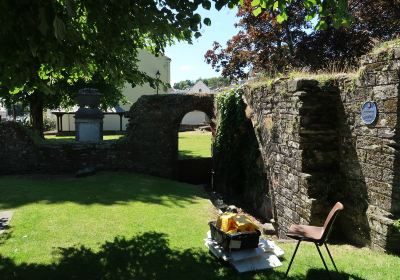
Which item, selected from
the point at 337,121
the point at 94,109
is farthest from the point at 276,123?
the point at 94,109

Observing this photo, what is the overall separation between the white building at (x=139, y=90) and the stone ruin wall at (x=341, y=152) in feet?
102

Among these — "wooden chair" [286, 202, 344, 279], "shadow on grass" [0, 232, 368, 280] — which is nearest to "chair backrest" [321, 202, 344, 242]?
"wooden chair" [286, 202, 344, 279]

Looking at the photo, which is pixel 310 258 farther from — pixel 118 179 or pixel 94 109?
pixel 94 109

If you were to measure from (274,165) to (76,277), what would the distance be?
17.3 ft

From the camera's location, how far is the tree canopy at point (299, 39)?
15430 mm

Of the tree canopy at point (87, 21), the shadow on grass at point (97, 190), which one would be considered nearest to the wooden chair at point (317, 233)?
the tree canopy at point (87, 21)

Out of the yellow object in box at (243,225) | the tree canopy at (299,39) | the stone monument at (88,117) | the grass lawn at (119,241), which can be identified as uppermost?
the tree canopy at (299,39)

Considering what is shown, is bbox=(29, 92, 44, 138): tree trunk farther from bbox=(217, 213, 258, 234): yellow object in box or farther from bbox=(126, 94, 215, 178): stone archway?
bbox=(217, 213, 258, 234): yellow object in box

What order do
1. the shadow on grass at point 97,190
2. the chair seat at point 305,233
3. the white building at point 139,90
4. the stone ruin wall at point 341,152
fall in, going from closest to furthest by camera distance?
the chair seat at point 305,233
the stone ruin wall at point 341,152
the shadow on grass at point 97,190
the white building at point 139,90

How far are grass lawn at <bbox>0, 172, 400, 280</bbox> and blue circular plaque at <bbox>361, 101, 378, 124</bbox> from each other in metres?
2.18

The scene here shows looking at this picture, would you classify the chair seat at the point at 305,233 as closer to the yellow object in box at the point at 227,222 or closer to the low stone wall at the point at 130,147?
the yellow object in box at the point at 227,222

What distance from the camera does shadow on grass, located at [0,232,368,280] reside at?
577cm

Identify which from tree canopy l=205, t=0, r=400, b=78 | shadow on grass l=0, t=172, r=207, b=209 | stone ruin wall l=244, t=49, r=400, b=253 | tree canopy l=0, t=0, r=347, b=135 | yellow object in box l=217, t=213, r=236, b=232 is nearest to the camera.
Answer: tree canopy l=0, t=0, r=347, b=135

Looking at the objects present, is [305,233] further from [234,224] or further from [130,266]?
[130,266]
